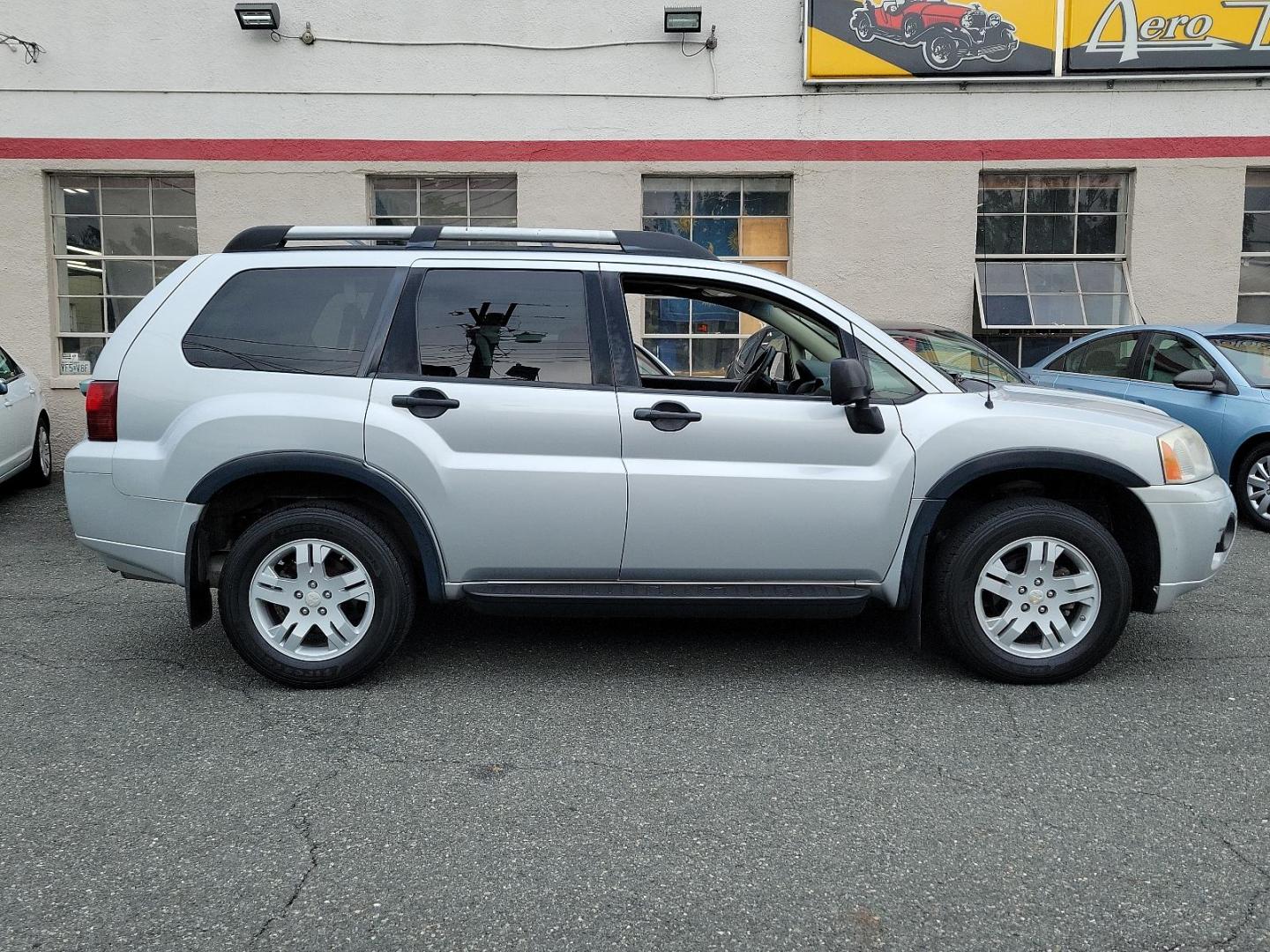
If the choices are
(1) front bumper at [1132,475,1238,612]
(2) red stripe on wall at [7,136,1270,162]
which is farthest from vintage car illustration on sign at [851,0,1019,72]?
(1) front bumper at [1132,475,1238,612]

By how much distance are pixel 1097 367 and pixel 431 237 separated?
6.81m

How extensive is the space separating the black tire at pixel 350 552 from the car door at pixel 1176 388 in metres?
6.50

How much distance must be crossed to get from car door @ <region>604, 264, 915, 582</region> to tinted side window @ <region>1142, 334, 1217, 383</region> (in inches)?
209

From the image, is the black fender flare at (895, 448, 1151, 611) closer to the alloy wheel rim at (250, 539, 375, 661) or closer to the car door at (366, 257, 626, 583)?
the car door at (366, 257, 626, 583)

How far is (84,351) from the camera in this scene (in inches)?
457

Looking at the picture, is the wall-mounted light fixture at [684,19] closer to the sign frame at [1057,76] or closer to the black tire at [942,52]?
the sign frame at [1057,76]

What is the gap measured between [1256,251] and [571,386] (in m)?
10.3

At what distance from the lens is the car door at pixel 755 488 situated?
4.39 metres

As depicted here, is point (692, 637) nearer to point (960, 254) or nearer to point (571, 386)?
point (571, 386)

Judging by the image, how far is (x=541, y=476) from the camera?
4.38m

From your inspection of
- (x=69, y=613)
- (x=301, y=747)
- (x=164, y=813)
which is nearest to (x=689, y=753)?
(x=301, y=747)

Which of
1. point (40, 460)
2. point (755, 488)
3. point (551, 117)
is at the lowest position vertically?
point (40, 460)

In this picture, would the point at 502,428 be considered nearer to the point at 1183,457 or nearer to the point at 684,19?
the point at 1183,457

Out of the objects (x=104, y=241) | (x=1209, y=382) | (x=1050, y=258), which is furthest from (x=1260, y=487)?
(x=104, y=241)
